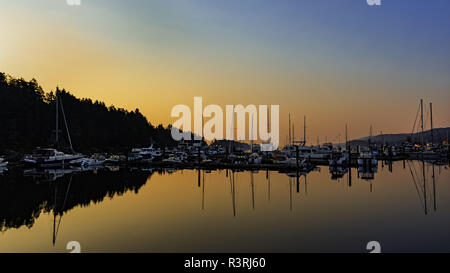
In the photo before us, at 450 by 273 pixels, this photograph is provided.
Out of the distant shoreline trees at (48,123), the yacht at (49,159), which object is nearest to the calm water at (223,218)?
the yacht at (49,159)

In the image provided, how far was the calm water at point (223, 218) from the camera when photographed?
14.9 metres

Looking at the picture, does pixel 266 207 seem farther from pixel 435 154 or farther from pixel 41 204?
pixel 435 154

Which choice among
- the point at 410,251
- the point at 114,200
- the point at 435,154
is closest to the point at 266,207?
the point at 410,251

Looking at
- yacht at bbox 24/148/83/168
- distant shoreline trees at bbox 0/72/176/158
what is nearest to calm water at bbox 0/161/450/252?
yacht at bbox 24/148/83/168

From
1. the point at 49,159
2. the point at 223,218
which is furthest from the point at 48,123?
the point at 223,218

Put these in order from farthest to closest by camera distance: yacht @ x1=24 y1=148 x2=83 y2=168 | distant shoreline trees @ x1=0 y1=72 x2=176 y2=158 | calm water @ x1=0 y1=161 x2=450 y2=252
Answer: distant shoreline trees @ x1=0 y1=72 x2=176 y2=158, yacht @ x1=24 y1=148 x2=83 y2=168, calm water @ x1=0 y1=161 x2=450 y2=252

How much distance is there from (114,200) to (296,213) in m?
14.9

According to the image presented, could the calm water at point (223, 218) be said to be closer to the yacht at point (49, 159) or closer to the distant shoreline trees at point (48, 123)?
the yacht at point (49, 159)

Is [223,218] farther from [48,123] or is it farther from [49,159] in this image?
[48,123]

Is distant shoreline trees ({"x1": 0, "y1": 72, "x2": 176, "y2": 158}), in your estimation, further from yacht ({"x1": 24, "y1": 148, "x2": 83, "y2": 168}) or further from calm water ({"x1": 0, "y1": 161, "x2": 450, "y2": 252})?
calm water ({"x1": 0, "y1": 161, "x2": 450, "y2": 252})

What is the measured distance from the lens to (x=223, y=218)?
66.1 ft

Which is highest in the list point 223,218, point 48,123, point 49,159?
point 48,123

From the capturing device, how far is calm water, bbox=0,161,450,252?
14.9 m

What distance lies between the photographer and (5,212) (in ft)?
68.1
